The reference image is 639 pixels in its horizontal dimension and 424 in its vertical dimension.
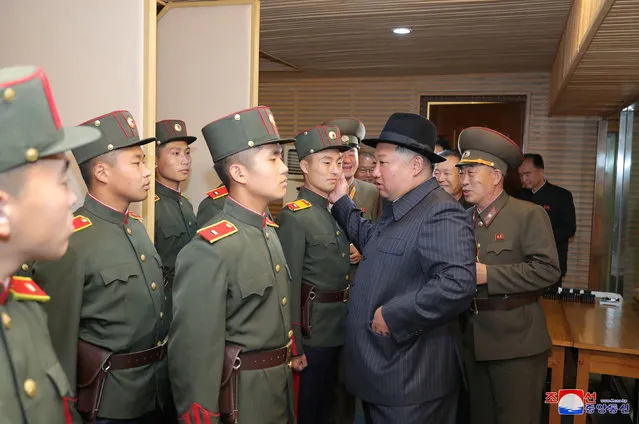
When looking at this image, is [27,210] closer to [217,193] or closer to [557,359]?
[217,193]

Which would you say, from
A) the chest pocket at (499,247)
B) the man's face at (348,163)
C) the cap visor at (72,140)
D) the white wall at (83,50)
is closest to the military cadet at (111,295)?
the white wall at (83,50)

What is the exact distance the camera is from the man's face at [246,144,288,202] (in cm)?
222

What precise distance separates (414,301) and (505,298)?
99cm

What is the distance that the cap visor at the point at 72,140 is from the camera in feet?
3.86

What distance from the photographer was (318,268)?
3199 millimetres

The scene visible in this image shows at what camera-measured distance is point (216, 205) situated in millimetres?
3895

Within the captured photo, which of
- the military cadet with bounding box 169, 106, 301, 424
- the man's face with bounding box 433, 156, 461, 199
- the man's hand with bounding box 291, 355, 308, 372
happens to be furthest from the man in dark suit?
the military cadet with bounding box 169, 106, 301, 424

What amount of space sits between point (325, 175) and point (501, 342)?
1.34m

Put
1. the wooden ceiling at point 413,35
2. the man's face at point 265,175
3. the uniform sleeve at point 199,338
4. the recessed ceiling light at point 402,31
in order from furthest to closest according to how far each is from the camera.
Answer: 1. the recessed ceiling light at point 402,31
2. the wooden ceiling at point 413,35
3. the man's face at point 265,175
4. the uniform sleeve at point 199,338

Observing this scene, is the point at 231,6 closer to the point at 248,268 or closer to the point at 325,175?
the point at 325,175

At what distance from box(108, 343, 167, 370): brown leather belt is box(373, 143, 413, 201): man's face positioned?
1189mm

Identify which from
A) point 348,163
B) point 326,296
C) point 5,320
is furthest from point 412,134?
point 5,320

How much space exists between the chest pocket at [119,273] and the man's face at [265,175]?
55 centimetres

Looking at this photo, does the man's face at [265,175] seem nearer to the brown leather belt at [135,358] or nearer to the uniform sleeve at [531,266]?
the brown leather belt at [135,358]
